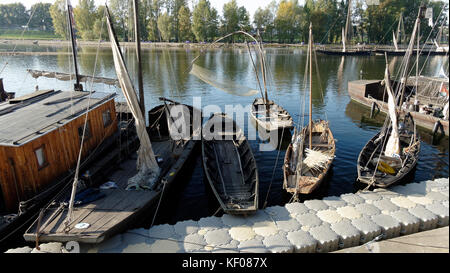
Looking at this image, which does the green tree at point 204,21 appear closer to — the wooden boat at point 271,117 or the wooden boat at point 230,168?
the wooden boat at point 271,117

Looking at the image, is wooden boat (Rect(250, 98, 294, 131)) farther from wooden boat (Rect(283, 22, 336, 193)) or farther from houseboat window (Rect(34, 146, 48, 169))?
houseboat window (Rect(34, 146, 48, 169))

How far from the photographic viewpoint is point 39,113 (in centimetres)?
1558

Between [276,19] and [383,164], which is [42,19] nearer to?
[276,19]

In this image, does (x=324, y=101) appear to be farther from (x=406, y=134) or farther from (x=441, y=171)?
(x=441, y=171)

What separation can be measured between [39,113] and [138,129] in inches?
223

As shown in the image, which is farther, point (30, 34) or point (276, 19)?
point (30, 34)

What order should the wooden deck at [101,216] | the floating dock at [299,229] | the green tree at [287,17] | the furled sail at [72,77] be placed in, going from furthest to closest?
the green tree at [287,17], the furled sail at [72,77], the floating dock at [299,229], the wooden deck at [101,216]

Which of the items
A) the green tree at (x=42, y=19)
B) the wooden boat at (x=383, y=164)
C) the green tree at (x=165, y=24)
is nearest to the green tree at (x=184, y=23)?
the green tree at (x=165, y=24)

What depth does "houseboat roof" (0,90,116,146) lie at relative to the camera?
12855mm

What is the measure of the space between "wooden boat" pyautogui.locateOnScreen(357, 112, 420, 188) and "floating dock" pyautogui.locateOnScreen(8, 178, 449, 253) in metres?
1.20

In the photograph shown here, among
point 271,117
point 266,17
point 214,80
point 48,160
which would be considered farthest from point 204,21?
point 48,160

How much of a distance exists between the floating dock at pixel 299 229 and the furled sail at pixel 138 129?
9.43 ft

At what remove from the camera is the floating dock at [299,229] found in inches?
464

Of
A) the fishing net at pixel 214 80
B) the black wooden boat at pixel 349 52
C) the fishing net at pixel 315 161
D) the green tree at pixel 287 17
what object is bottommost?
the fishing net at pixel 315 161
